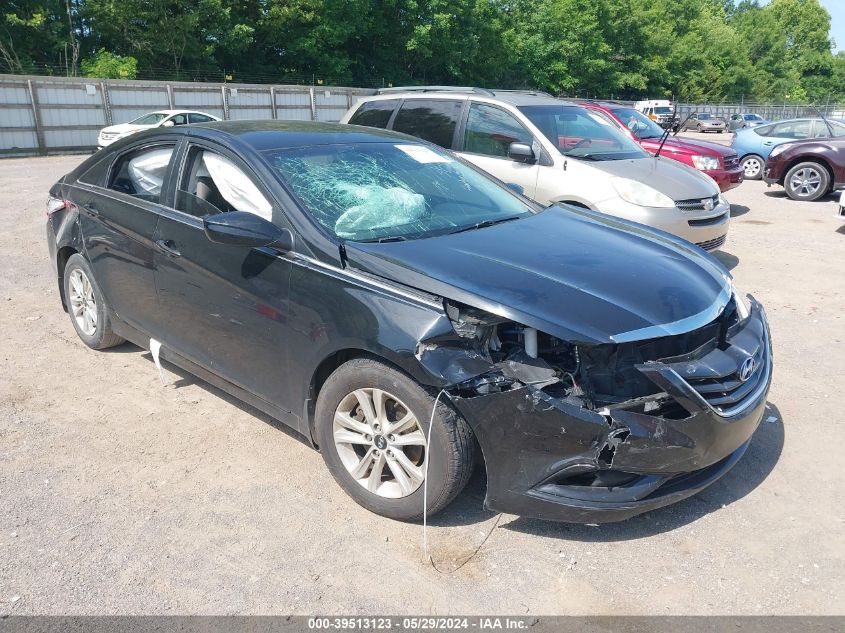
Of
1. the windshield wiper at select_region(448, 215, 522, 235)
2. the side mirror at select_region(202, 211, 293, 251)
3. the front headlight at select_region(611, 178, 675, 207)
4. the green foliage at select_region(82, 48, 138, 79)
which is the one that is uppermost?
the green foliage at select_region(82, 48, 138, 79)

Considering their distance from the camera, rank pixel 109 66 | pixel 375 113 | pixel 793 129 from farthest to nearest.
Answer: pixel 109 66 → pixel 793 129 → pixel 375 113

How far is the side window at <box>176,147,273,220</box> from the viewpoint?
3.73m

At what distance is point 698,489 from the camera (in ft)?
9.95

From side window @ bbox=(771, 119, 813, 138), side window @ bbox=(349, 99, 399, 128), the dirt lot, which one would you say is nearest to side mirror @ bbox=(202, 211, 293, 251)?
the dirt lot

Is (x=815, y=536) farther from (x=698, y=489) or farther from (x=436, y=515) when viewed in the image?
(x=436, y=515)

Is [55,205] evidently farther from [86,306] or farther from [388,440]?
[388,440]

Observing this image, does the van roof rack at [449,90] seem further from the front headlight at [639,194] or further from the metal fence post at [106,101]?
the metal fence post at [106,101]

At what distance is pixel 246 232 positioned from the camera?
3.38 meters

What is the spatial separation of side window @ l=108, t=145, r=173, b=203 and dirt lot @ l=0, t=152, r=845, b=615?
1279 mm

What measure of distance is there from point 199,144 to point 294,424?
1732mm

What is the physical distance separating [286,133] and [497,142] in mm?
3881

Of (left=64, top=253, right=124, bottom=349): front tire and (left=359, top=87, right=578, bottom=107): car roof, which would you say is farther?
(left=359, top=87, right=578, bottom=107): car roof

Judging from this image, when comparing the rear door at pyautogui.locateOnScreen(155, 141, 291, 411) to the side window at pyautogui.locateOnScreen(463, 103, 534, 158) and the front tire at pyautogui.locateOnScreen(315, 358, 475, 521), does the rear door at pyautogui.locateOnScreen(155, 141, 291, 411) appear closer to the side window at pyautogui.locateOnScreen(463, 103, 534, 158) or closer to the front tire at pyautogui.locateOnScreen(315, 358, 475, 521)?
the front tire at pyautogui.locateOnScreen(315, 358, 475, 521)

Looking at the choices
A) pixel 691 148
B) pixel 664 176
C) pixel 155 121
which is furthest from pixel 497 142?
pixel 155 121
